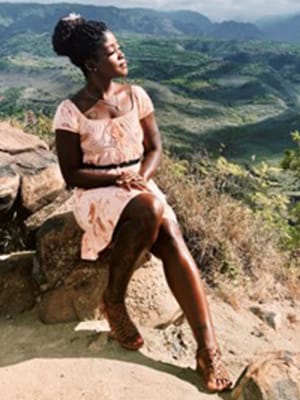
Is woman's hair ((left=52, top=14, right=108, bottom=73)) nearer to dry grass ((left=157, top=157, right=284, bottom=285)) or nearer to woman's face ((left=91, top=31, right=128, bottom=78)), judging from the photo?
woman's face ((left=91, top=31, right=128, bottom=78))

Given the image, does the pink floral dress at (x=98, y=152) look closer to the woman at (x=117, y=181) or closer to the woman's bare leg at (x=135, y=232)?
the woman at (x=117, y=181)

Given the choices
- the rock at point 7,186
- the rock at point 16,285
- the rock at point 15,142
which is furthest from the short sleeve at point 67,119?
the rock at point 15,142

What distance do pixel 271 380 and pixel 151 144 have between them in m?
1.60

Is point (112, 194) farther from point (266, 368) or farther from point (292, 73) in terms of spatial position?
point (292, 73)

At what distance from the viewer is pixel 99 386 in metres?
2.99

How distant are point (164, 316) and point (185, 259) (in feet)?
2.69

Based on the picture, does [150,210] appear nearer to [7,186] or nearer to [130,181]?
[130,181]

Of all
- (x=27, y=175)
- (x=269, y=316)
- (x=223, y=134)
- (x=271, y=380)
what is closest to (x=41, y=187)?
(x=27, y=175)

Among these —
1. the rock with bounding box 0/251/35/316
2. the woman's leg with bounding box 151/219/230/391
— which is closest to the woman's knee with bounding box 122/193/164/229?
the woman's leg with bounding box 151/219/230/391

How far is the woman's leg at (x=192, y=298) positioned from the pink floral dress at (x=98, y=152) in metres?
0.19

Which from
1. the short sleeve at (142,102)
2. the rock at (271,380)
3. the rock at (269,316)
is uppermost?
the short sleeve at (142,102)

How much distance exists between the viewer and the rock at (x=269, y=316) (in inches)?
175

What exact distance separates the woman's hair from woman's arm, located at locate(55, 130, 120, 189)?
472 mm

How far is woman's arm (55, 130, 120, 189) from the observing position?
332cm
